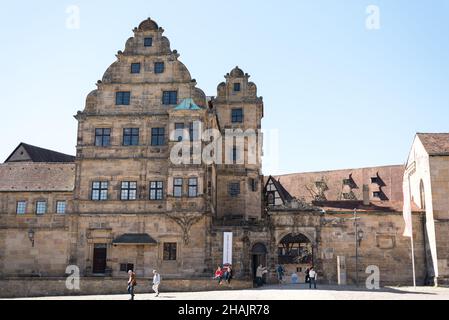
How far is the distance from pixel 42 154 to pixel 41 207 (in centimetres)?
1751

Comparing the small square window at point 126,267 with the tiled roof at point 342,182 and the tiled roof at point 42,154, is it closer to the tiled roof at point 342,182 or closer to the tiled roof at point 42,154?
the tiled roof at point 42,154

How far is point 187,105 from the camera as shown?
39.4 metres

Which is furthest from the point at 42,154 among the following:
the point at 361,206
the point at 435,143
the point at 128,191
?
the point at 435,143

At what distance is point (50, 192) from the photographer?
4069 cm

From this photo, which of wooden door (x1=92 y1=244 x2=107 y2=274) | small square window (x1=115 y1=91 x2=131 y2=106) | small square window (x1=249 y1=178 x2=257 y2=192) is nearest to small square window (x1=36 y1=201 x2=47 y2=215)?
wooden door (x1=92 y1=244 x2=107 y2=274)

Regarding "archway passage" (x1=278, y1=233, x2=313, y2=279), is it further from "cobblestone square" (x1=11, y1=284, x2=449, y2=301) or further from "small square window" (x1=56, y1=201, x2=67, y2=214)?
"cobblestone square" (x1=11, y1=284, x2=449, y2=301)

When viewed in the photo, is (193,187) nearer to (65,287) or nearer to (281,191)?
(65,287)

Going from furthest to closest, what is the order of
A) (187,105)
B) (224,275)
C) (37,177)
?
(37,177)
(187,105)
(224,275)

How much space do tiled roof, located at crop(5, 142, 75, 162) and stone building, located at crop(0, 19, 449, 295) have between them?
1250cm

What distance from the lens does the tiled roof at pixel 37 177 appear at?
4109 centimetres

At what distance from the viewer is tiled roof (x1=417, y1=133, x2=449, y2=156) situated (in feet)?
131

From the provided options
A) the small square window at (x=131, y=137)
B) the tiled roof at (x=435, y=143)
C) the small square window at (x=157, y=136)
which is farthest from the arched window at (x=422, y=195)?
the small square window at (x=131, y=137)
